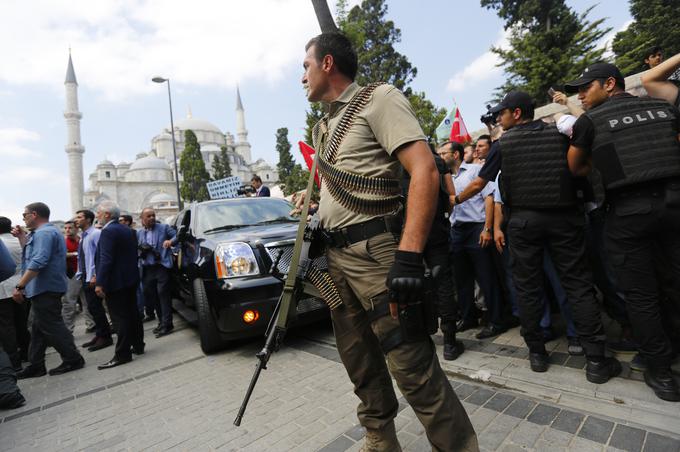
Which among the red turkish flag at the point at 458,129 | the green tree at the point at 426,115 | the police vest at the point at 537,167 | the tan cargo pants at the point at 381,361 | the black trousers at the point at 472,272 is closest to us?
the tan cargo pants at the point at 381,361

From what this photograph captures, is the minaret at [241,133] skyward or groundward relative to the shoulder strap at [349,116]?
skyward

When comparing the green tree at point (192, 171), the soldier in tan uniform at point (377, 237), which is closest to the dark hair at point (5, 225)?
the soldier in tan uniform at point (377, 237)

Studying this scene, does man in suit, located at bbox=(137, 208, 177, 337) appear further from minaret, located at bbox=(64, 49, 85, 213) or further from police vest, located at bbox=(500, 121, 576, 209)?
minaret, located at bbox=(64, 49, 85, 213)

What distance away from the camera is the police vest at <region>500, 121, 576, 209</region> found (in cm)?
290

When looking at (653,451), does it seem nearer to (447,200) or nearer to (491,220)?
(447,200)

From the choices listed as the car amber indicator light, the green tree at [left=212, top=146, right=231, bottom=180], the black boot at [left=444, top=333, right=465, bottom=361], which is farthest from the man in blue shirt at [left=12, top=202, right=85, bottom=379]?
the green tree at [left=212, top=146, right=231, bottom=180]

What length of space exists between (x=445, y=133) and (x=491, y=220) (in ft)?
15.2

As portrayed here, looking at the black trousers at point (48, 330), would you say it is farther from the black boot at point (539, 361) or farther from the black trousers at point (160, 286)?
the black boot at point (539, 361)

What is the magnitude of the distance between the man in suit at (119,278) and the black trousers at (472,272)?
4.11m

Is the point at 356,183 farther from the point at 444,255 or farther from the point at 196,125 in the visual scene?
the point at 196,125

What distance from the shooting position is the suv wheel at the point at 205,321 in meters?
4.45

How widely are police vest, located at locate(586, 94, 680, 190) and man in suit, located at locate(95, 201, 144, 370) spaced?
5.16m

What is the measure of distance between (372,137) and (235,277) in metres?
2.84

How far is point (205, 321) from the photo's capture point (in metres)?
4.48
